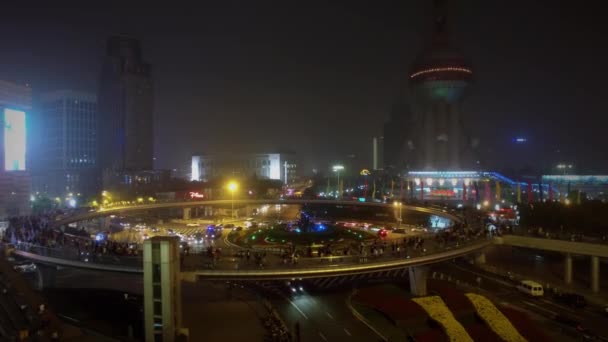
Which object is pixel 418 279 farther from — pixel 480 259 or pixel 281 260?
pixel 480 259

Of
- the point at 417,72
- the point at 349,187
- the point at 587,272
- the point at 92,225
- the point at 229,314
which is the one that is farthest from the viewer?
the point at 349,187

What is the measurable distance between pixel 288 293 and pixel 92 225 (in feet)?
182

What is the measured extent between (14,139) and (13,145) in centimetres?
87

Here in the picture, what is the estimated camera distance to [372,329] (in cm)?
2748

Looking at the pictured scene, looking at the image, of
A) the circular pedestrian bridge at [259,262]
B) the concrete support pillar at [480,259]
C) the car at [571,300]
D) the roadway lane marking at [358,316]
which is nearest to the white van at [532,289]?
the car at [571,300]

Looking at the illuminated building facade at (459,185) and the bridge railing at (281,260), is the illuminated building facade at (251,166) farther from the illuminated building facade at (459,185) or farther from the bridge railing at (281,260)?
the bridge railing at (281,260)

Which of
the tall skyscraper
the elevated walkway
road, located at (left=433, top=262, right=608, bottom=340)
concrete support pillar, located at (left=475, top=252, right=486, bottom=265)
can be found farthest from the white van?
the tall skyscraper

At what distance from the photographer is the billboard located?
64938mm

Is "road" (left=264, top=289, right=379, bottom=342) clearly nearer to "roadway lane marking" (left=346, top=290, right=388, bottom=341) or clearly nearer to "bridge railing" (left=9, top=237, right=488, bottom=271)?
"roadway lane marking" (left=346, top=290, right=388, bottom=341)

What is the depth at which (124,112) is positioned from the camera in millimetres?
140750

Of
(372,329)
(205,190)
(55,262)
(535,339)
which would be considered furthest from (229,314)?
(205,190)

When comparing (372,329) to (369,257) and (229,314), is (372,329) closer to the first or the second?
(369,257)

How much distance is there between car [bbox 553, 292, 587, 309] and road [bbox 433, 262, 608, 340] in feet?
1.30

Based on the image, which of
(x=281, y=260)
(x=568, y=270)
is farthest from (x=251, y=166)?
(x=281, y=260)
